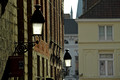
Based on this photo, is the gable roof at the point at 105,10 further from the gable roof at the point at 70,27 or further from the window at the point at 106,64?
the gable roof at the point at 70,27

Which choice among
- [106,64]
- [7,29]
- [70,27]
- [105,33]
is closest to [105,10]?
[105,33]

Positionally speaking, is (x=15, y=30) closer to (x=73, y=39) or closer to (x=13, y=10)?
(x=13, y=10)

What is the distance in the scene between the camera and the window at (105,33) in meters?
37.7

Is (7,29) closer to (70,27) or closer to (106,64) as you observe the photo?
(106,64)

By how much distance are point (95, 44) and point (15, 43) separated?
23.6 meters

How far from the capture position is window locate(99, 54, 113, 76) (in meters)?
37.4

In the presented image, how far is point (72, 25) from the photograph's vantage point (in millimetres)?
90688

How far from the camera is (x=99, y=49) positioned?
1476 inches

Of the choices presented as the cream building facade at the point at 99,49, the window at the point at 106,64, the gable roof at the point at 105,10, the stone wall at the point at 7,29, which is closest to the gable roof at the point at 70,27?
the gable roof at the point at 105,10

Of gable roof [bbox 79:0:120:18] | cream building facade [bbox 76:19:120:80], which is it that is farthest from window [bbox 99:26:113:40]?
gable roof [bbox 79:0:120:18]

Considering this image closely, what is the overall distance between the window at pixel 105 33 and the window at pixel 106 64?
1.48 meters

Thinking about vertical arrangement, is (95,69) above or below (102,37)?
below

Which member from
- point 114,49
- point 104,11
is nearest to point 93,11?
point 104,11

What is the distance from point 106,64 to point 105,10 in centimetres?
450
